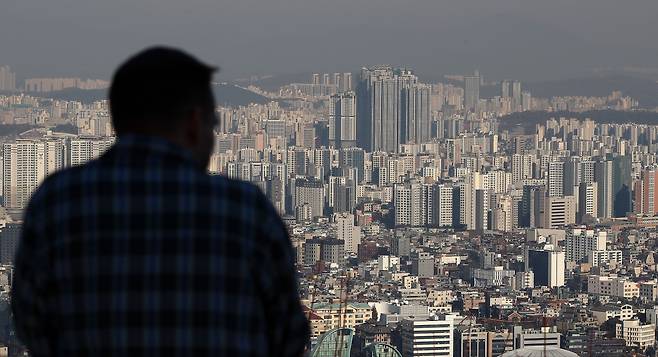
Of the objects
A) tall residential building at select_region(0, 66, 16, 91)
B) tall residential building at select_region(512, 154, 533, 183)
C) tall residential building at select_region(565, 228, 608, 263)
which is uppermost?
tall residential building at select_region(0, 66, 16, 91)

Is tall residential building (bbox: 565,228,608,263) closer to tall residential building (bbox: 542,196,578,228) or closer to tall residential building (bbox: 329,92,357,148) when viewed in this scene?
tall residential building (bbox: 542,196,578,228)

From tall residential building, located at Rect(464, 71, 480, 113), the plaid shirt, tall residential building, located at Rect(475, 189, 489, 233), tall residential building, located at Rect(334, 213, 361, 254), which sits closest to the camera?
the plaid shirt

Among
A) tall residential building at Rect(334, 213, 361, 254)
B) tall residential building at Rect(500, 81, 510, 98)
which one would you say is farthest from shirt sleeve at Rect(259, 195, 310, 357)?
tall residential building at Rect(500, 81, 510, 98)

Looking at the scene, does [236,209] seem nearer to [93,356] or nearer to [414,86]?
[93,356]

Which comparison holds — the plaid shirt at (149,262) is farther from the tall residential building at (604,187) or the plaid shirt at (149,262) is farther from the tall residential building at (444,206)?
the tall residential building at (604,187)

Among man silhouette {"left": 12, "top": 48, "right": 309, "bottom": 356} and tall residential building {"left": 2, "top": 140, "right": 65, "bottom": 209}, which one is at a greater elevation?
man silhouette {"left": 12, "top": 48, "right": 309, "bottom": 356}

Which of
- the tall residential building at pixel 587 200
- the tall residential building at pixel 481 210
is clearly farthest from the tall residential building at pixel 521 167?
the tall residential building at pixel 481 210

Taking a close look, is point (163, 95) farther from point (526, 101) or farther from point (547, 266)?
point (526, 101)
